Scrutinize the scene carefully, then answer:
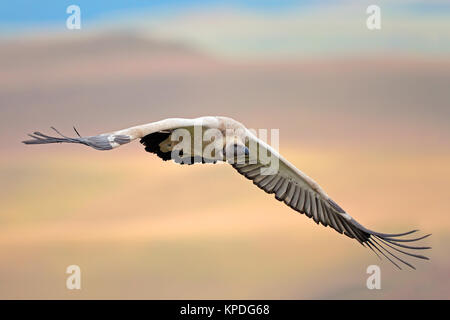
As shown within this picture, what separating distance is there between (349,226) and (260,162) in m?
1.83

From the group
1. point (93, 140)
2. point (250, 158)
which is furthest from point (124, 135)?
point (250, 158)

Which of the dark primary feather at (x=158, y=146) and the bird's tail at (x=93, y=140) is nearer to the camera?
the bird's tail at (x=93, y=140)

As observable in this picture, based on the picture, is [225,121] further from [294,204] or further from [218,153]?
[294,204]

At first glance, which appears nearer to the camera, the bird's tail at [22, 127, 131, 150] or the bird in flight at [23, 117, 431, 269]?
the bird's tail at [22, 127, 131, 150]

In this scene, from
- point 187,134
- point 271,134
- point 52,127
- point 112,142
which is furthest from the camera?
point 271,134

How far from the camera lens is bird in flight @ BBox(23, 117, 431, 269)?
12039 mm

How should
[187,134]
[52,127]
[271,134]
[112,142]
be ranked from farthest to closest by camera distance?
[271,134]
[187,134]
[112,142]
[52,127]

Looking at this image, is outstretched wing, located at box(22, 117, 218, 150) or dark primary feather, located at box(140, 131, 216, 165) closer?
outstretched wing, located at box(22, 117, 218, 150)

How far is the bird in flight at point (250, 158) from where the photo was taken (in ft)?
39.5

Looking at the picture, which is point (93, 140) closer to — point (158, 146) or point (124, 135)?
Result: point (124, 135)

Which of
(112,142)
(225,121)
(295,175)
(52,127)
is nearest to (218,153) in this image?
(225,121)

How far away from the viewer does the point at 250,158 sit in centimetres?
1312

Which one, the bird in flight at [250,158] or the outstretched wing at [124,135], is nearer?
the outstretched wing at [124,135]

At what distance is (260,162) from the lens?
13.3 metres
